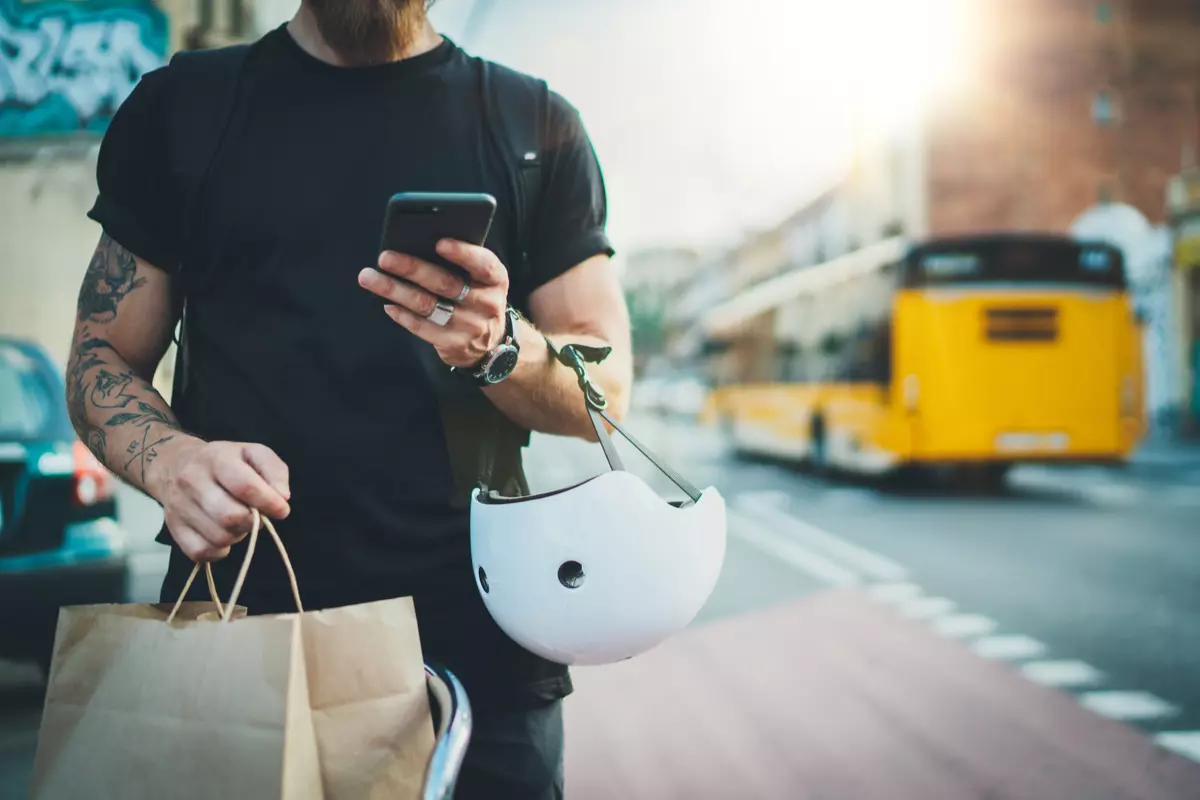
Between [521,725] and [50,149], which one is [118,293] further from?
[50,149]

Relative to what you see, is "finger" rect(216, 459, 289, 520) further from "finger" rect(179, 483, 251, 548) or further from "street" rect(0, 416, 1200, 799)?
"street" rect(0, 416, 1200, 799)

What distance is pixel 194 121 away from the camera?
1.52m

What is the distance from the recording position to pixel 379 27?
1.54 m

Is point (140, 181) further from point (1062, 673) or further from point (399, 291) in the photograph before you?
point (1062, 673)

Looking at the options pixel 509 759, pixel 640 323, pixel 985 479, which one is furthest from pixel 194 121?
pixel 985 479

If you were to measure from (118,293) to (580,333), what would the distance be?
0.63 metres

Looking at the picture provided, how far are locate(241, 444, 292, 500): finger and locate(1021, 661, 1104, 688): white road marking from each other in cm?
509

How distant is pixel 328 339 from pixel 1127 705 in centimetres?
475

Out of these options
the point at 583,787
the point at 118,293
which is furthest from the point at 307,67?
the point at 583,787

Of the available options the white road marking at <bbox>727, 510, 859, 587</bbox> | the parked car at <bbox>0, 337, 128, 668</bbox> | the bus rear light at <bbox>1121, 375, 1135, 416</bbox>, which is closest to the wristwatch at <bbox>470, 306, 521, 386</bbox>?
the parked car at <bbox>0, 337, 128, 668</bbox>

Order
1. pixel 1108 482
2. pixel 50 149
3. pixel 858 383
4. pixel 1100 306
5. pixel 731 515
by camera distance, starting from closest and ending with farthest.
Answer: pixel 50 149 → pixel 731 515 → pixel 1100 306 → pixel 858 383 → pixel 1108 482

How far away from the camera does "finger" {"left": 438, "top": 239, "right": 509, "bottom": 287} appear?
3.84ft

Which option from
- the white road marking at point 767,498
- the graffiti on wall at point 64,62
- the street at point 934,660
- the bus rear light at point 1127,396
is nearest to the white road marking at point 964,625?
the street at point 934,660

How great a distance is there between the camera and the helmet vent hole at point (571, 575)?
1.25 m
